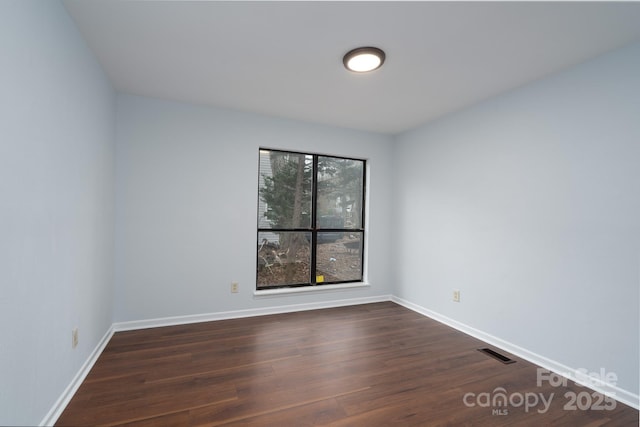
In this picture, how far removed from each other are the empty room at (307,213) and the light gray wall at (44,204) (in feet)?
0.05

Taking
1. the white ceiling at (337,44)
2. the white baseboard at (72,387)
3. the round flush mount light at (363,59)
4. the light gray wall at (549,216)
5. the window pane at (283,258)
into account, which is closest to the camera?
the white baseboard at (72,387)

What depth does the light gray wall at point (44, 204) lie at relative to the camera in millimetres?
1264

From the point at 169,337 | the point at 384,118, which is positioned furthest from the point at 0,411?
the point at 384,118

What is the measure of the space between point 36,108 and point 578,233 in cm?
368

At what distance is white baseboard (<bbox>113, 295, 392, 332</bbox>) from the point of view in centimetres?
306

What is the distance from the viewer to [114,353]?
2.51 meters

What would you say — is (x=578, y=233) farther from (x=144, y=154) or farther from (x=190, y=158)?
(x=144, y=154)

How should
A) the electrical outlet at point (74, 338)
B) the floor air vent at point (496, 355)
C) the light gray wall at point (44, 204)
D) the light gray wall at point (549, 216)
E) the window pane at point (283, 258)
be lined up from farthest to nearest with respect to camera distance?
1. the window pane at point (283, 258)
2. the floor air vent at point (496, 355)
3. the light gray wall at point (549, 216)
4. the electrical outlet at point (74, 338)
5. the light gray wall at point (44, 204)

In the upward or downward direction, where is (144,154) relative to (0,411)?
upward

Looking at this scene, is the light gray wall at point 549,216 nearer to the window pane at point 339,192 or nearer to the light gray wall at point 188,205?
the window pane at point 339,192

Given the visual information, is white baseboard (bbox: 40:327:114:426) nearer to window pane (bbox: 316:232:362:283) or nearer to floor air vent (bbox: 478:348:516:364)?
window pane (bbox: 316:232:362:283)

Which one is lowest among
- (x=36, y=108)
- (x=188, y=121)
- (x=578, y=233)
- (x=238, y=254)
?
(x=238, y=254)

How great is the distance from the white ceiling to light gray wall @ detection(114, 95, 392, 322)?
389mm

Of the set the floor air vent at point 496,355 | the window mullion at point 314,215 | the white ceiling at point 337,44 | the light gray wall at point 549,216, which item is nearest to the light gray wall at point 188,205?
the window mullion at point 314,215
